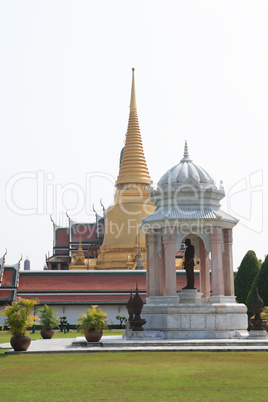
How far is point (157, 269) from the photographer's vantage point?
2508 cm

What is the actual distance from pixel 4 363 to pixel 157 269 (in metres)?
10.0

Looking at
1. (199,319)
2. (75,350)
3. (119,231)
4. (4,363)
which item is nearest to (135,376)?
(4,363)

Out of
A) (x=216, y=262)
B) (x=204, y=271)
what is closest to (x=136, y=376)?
(x=216, y=262)

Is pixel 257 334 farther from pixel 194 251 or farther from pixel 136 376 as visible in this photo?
pixel 136 376

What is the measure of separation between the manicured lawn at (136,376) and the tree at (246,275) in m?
19.9

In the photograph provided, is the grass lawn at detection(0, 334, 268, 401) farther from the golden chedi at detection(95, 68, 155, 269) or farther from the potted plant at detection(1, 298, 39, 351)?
the golden chedi at detection(95, 68, 155, 269)

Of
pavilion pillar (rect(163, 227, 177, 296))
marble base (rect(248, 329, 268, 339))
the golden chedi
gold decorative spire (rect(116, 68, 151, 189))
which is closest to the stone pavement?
marble base (rect(248, 329, 268, 339))

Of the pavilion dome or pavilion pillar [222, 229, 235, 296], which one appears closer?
pavilion pillar [222, 229, 235, 296]

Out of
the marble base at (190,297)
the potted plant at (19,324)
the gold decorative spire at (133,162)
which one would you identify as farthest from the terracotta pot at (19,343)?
the gold decorative spire at (133,162)

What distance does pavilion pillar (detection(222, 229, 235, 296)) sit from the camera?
24.5 m

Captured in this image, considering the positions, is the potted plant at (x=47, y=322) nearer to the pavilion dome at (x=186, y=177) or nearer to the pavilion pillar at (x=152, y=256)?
the pavilion pillar at (x=152, y=256)

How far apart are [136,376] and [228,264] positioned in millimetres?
12183

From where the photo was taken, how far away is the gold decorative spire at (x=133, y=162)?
61500 millimetres

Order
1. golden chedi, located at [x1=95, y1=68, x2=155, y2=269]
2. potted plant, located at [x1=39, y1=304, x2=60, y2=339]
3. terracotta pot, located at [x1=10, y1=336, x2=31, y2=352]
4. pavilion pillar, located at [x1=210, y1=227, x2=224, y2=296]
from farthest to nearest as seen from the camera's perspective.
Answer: golden chedi, located at [x1=95, y1=68, x2=155, y2=269] → potted plant, located at [x1=39, y1=304, x2=60, y2=339] → pavilion pillar, located at [x1=210, y1=227, x2=224, y2=296] → terracotta pot, located at [x1=10, y1=336, x2=31, y2=352]
